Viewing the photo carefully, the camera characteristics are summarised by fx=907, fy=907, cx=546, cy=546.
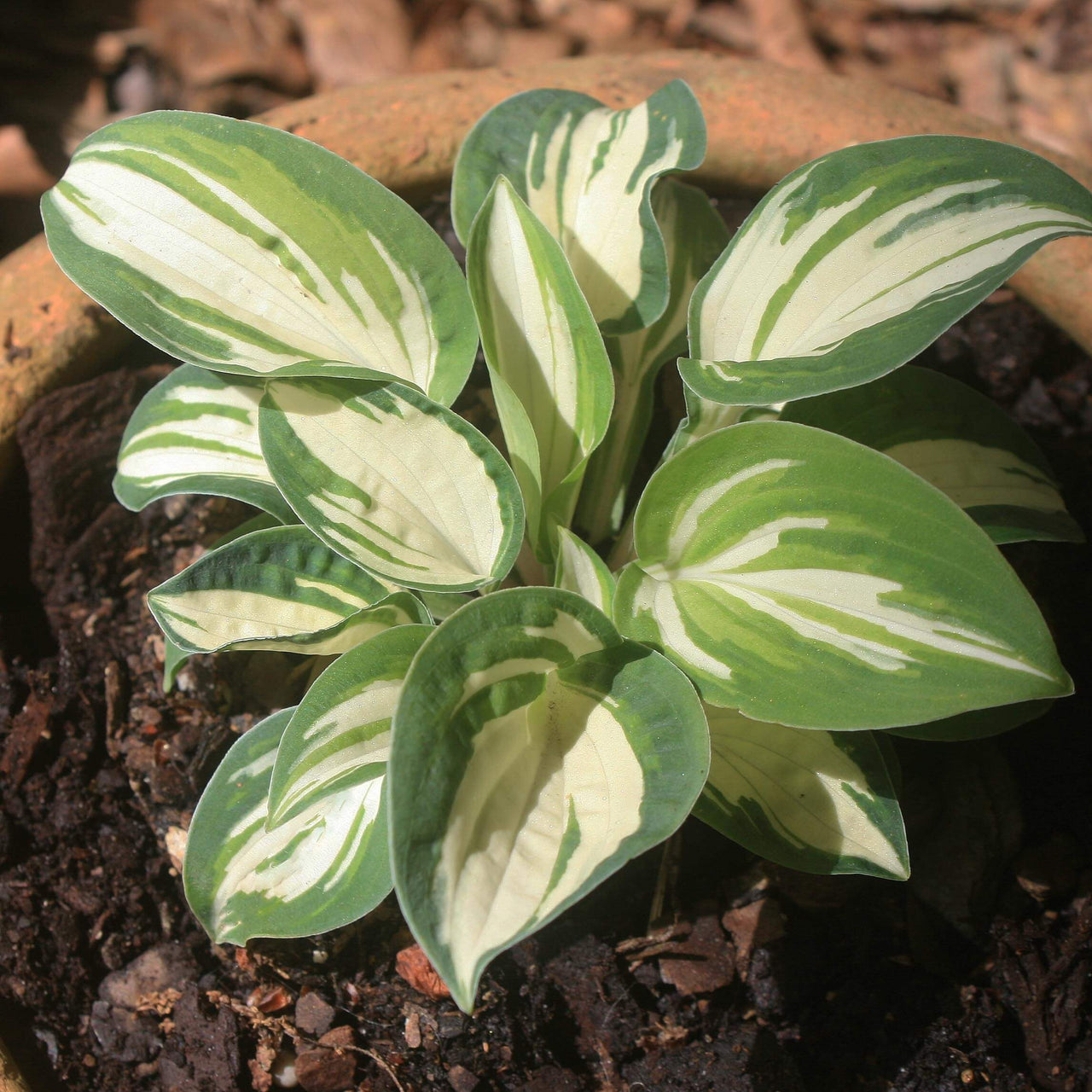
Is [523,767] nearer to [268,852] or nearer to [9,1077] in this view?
[268,852]

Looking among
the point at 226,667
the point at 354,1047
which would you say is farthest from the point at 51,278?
the point at 354,1047

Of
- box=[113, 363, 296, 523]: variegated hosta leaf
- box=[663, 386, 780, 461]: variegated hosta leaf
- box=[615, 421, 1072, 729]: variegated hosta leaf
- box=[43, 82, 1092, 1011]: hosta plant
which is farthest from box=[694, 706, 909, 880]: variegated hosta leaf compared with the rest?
box=[113, 363, 296, 523]: variegated hosta leaf

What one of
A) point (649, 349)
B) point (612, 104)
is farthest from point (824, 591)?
point (612, 104)

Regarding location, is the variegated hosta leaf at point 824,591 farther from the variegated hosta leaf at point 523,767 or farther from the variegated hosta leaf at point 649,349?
the variegated hosta leaf at point 649,349

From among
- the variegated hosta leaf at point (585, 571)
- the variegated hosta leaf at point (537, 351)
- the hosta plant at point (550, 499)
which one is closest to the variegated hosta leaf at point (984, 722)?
the hosta plant at point (550, 499)

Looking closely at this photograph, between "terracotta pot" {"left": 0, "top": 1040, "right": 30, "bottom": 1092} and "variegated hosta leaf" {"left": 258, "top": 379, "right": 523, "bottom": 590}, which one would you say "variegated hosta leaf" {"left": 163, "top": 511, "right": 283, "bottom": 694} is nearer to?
"variegated hosta leaf" {"left": 258, "top": 379, "right": 523, "bottom": 590}

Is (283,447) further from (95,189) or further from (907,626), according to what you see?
(907,626)

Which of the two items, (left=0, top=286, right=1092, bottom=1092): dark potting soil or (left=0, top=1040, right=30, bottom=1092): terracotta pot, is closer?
(left=0, top=1040, right=30, bottom=1092): terracotta pot
